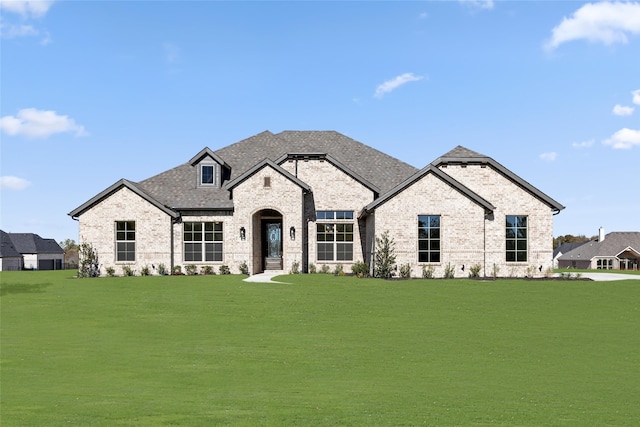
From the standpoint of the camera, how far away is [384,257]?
34969 millimetres

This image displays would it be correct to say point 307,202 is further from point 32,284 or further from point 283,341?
point 283,341

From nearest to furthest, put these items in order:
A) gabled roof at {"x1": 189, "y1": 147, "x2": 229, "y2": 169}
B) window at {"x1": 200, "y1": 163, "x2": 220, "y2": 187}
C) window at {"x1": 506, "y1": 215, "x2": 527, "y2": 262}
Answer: window at {"x1": 506, "y1": 215, "x2": 527, "y2": 262} → gabled roof at {"x1": 189, "y1": 147, "x2": 229, "y2": 169} → window at {"x1": 200, "y1": 163, "x2": 220, "y2": 187}

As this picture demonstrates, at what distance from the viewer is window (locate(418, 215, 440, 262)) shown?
3541cm

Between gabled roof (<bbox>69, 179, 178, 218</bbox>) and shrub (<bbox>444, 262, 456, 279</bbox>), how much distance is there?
56.1 feet

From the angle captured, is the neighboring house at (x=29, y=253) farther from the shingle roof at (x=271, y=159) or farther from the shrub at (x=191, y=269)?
the shrub at (x=191, y=269)

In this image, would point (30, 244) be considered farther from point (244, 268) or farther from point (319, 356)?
point (319, 356)

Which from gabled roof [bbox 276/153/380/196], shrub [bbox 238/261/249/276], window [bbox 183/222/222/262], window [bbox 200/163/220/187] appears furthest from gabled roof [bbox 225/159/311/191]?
shrub [bbox 238/261/249/276]

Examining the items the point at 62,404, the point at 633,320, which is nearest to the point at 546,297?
the point at 633,320

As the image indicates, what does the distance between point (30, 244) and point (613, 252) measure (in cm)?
8510

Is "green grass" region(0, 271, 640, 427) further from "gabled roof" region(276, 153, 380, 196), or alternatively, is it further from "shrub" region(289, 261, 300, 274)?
"gabled roof" region(276, 153, 380, 196)

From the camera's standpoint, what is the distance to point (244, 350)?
16344 millimetres

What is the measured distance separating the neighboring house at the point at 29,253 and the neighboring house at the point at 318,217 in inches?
1781

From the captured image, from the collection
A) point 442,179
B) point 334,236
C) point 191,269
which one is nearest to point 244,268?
point 191,269

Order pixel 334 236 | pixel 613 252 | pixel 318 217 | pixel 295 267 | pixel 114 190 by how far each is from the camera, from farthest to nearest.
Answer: pixel 613 252 < pixel 318 217 < pixel 334 236 < pixel 114 190 < pixel 295 267
